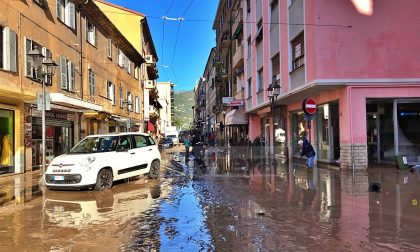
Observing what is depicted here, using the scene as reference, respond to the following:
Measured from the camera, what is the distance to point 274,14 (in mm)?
23719

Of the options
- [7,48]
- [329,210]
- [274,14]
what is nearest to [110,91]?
[274,14]

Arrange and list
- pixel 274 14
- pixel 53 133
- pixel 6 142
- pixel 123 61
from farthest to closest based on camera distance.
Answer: pixel 123 61 → pixel 274 14 → pixel 53 133 → pixel 6 142

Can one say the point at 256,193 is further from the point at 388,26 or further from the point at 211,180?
the point at 388,26

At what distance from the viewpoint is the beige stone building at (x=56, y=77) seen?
1572 centimetres

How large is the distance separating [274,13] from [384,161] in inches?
408

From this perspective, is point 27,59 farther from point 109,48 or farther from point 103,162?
point 109,48

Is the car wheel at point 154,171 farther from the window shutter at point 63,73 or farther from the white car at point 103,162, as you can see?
the window shutter at point 63,73

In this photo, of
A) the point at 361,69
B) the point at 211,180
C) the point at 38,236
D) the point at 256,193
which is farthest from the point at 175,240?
the point at 361,69

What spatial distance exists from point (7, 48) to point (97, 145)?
578 cm

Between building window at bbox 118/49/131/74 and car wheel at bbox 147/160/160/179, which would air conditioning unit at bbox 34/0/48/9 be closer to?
car wheel at bbox 147/160/160/179

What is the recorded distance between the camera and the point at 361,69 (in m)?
16.7

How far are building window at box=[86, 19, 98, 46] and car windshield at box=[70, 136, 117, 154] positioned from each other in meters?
13.3

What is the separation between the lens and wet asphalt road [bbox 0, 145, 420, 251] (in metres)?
6.06

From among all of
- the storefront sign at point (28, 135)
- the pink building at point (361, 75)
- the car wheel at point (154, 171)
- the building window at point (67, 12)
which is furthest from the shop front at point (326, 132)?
the building window at point (67, 12)
